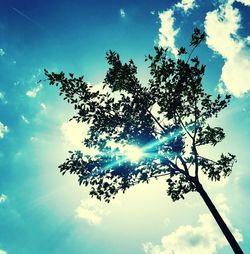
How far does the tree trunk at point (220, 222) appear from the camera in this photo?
10163 millimetres

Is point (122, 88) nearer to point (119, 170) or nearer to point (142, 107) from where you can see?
point (142, 107)

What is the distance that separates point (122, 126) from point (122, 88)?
2.42 metres

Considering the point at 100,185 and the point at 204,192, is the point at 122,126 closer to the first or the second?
the point at 100,185

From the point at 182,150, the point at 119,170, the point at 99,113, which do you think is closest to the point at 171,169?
the point at 182,150

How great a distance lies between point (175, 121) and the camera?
13.8 meters

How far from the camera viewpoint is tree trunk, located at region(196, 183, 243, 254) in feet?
33.3

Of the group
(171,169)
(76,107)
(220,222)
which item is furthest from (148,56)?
(220,222)

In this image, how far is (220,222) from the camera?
35.1 ft

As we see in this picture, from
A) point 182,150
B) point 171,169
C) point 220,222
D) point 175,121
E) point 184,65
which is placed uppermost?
point 184,65

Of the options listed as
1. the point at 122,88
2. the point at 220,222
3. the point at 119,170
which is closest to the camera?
the point at 220,222

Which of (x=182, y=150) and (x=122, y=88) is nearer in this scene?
(x=182, y=150)

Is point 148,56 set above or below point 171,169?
above

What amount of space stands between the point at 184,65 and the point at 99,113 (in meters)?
4.99

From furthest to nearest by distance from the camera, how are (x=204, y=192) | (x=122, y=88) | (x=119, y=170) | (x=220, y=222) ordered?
(x=122, y=88) → (x=119, y=170) → (x=204, y=192) → (x=220, y=222)
